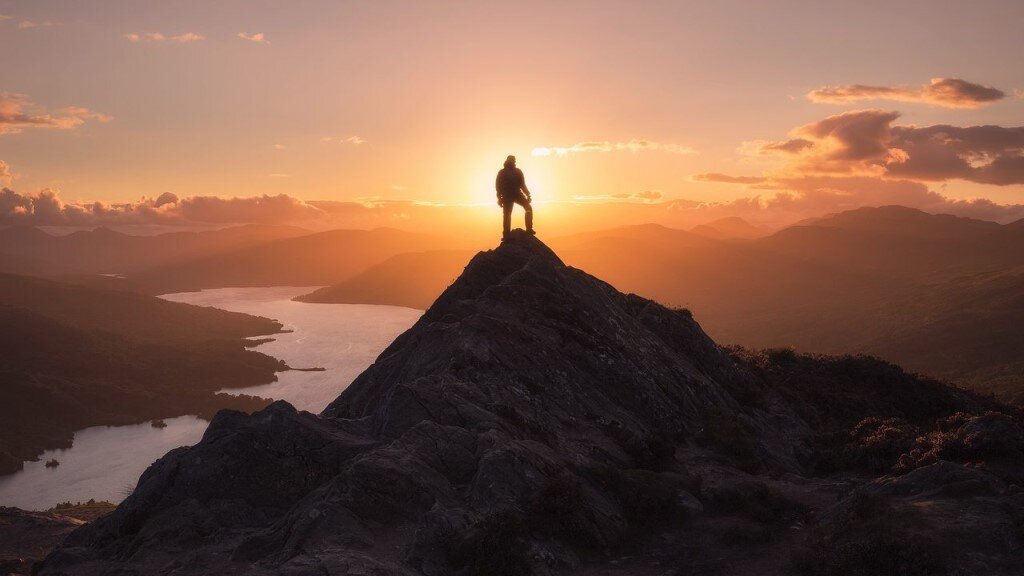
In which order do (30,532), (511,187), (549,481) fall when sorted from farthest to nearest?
1. (30,532)
2. (511,187)
3. (549,481)

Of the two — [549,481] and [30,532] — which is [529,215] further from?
[30,532]

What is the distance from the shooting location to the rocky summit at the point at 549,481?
1468cm

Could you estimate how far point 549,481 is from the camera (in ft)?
57.0

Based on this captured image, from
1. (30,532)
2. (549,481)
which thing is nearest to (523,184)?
(549,481)

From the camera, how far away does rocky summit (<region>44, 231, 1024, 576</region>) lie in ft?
48.2

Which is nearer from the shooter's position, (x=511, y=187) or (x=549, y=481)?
(x=549, y=481)

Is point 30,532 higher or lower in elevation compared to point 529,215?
lower

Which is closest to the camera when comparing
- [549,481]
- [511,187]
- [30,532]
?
[549,481]

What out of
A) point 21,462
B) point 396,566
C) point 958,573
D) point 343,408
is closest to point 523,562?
point 396,566

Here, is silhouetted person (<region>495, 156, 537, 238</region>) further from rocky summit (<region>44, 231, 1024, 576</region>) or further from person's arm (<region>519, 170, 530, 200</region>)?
A: rocky summit (<region>44, 231, 1024, 576</region>)

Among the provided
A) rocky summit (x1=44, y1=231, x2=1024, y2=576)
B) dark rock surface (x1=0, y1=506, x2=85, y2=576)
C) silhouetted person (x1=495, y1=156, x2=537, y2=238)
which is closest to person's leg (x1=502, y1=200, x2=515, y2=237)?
silhouetted person (x1=495, y1=156, x2=537, y2=238)

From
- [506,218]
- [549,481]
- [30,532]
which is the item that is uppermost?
[506,218]

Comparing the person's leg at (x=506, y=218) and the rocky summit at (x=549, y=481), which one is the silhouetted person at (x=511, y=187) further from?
the rocky summit at (x=549, y=481)

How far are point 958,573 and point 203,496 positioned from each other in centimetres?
1994
